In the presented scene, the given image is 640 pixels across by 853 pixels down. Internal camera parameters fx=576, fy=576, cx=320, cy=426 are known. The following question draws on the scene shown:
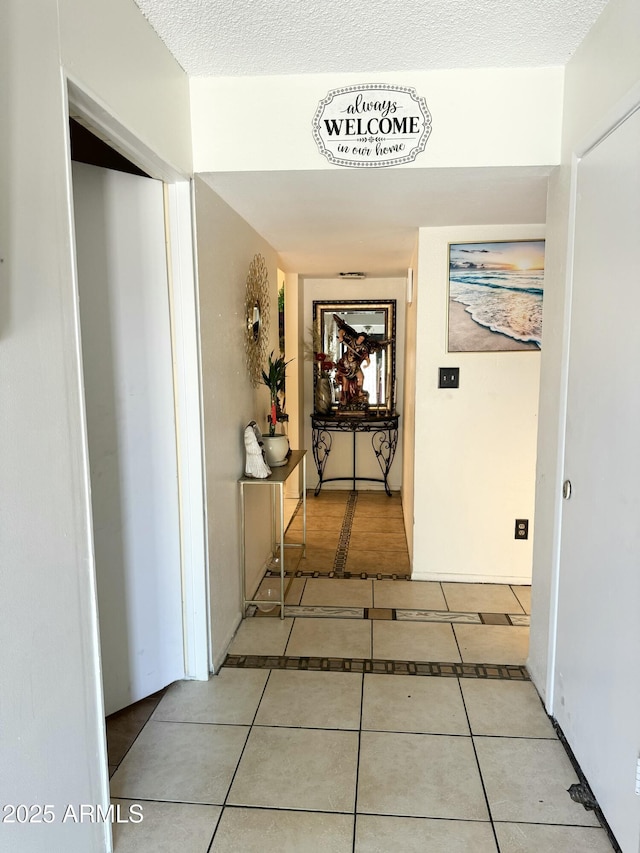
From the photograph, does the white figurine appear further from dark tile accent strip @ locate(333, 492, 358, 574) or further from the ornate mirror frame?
dark tile accent strip @ locate(333, 492, 358, 574)

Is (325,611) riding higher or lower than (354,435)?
lower

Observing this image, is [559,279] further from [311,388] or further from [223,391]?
[311,388]

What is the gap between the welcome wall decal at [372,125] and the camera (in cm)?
207

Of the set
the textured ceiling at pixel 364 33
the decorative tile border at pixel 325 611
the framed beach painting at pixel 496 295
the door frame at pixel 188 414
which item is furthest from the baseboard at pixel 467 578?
the textured ceiling at pixel 364 33

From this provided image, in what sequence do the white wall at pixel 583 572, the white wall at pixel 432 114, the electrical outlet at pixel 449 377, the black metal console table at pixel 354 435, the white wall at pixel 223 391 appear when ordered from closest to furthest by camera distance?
the white wall at pixel 583 572 → the white wall at pixel 432 114 → the white wall at pixel 223 391 → the electrical outlet at pixel 449 377 → the black metal console table at pixel 354 435

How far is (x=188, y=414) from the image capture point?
220 cm

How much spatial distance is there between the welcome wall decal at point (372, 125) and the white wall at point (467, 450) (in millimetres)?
1020

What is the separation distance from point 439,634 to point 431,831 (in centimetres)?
114

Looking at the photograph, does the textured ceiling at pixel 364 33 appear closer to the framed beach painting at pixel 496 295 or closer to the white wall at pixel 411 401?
the framed beach painting at pixel 496 295

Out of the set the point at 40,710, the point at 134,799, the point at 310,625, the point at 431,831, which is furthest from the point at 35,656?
the point at 310,625

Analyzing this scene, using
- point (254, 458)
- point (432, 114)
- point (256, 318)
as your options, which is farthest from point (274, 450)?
point (432, 114)

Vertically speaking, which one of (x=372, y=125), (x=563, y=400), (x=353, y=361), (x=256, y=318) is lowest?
(x=563, y=400)

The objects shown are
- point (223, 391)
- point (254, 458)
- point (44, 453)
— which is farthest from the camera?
point (254, 458)

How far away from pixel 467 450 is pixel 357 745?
176 cm
